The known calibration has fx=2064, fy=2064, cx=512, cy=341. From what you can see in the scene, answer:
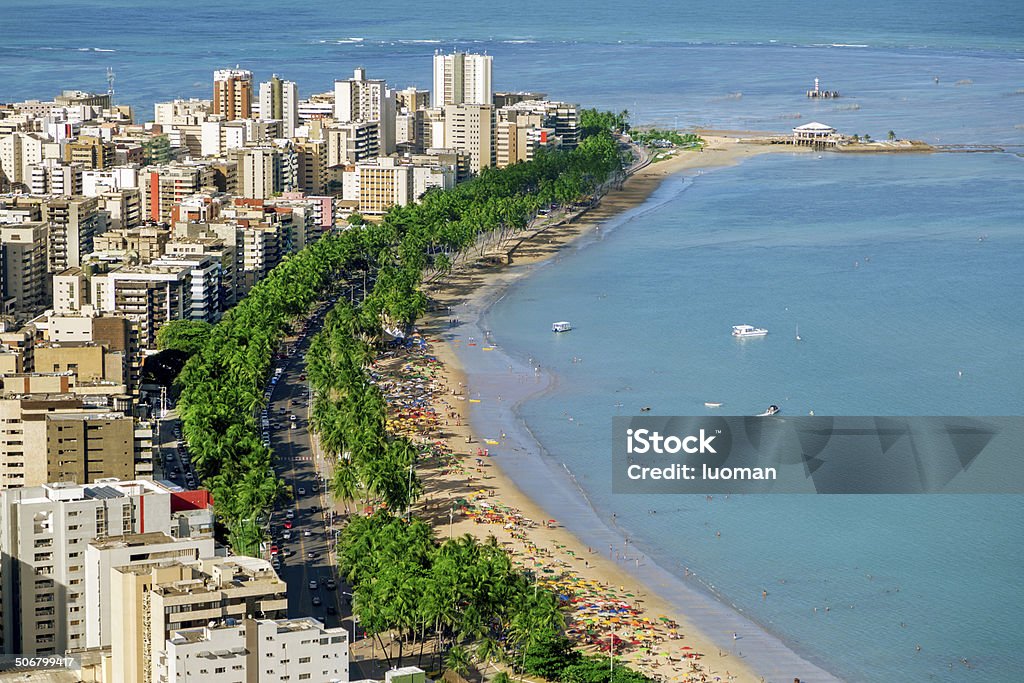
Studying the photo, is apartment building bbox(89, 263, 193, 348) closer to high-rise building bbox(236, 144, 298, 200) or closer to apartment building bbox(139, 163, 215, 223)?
apartment building bbox(139, 163, 215, 223)

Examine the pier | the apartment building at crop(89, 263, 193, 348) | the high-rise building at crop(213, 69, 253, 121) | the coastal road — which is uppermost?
the high-rise building at crop(213, 69, 253, 121)

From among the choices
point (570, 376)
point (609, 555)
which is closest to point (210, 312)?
point (570, 376)

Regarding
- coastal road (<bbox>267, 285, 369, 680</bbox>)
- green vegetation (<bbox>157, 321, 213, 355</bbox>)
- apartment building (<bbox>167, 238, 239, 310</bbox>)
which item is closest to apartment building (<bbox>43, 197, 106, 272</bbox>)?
apartment building (<bbox>167, 238, 239, 310</bbox>)

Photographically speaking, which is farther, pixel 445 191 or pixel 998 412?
pixel 445 191

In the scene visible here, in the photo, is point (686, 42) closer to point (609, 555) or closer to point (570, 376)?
point (570, 376)

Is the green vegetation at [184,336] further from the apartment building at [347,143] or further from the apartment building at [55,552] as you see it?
the apartment building at [347,143]

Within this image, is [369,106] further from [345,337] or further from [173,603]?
[173,603]

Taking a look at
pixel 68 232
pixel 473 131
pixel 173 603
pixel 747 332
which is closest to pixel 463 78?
pixel 473 131
